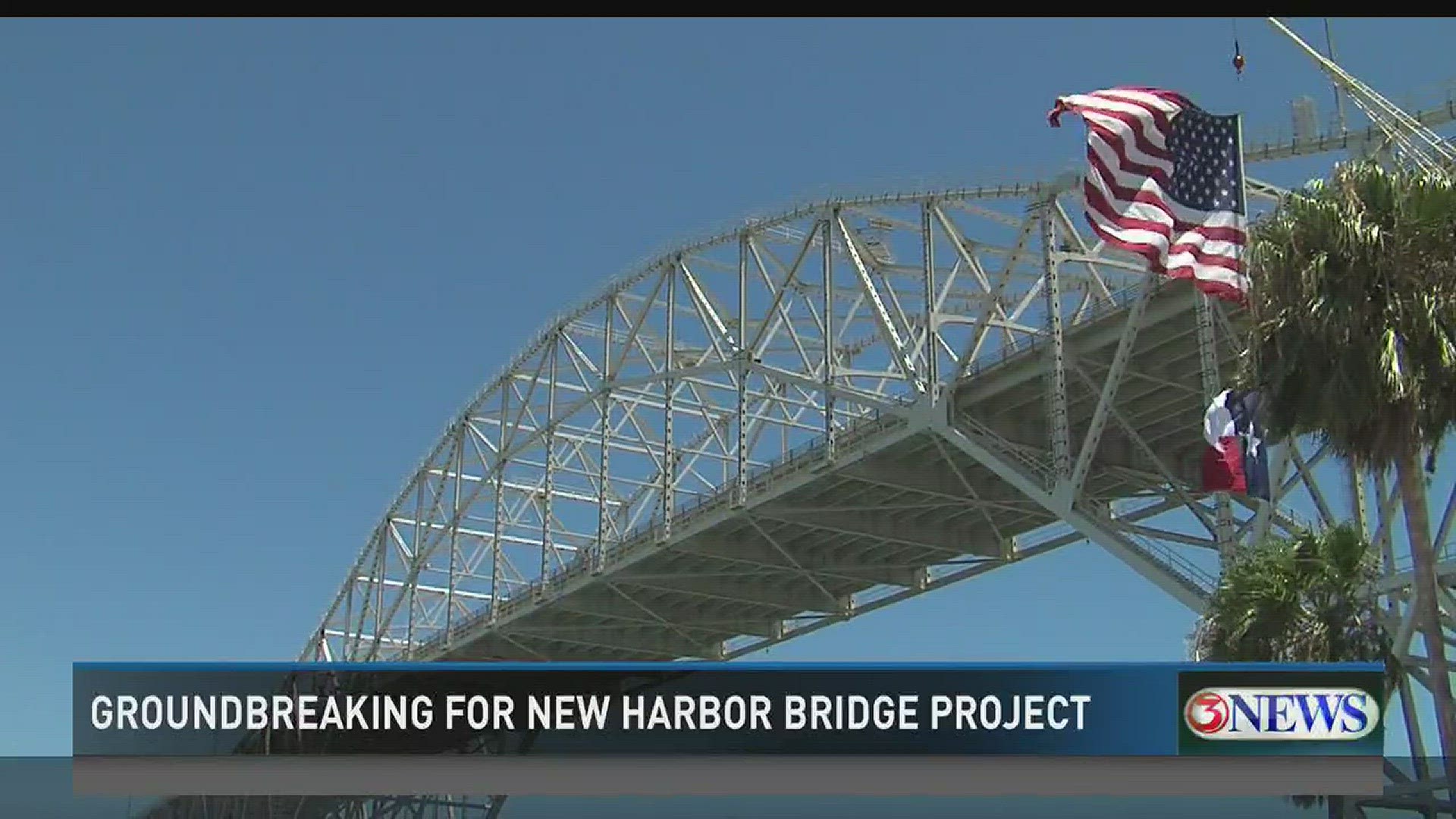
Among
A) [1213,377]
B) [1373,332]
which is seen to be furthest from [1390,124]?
[1373,332]

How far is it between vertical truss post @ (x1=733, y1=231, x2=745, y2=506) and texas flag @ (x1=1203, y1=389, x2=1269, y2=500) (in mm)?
33315

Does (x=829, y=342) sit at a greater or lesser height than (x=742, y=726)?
greater

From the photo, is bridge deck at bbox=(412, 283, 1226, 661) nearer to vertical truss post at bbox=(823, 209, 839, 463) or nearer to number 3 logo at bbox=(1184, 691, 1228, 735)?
vertical truss post at bbox=(823, 209, 839, 463)

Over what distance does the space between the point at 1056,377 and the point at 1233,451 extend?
21.5 meters

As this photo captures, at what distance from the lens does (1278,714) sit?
2344 cm

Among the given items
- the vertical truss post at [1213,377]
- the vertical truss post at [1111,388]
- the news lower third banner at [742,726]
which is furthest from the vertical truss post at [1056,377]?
the news lower third banner at [742,726]

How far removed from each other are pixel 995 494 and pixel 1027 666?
45.8 meters

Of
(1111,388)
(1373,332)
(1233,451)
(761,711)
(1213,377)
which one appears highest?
(1111,388)

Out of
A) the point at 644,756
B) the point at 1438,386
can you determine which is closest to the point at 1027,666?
the point at 644,756

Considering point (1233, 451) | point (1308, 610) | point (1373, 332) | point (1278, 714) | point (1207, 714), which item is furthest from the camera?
point (1233, 451)

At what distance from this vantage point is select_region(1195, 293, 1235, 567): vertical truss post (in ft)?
168

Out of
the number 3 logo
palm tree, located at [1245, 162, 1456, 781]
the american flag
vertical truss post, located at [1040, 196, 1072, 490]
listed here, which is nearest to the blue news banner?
the number 3 logo

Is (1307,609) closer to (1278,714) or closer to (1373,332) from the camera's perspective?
(1373,332)

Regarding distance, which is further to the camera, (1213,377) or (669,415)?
(669,415)
